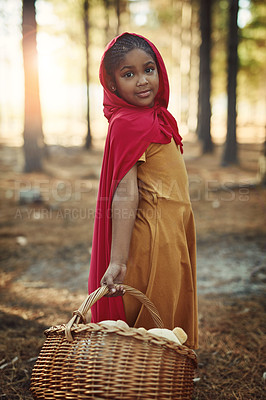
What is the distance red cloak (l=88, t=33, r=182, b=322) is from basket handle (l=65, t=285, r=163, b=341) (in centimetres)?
21

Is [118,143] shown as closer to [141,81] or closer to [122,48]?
[141,81]

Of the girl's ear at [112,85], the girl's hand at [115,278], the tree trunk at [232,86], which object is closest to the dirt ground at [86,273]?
the girl's hand at [115,278]

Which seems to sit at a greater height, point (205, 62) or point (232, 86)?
point (205, 62)

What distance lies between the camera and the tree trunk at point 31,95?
839cm

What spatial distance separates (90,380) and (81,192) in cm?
703

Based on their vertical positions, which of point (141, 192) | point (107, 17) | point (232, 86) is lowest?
point (141, 192)

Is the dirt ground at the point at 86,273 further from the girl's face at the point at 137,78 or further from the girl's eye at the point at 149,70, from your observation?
the girl's eye at the point at 149,70

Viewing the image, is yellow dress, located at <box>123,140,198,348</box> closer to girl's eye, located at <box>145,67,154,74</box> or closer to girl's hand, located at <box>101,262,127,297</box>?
girl's hand, located at <box>101,262,127,297</box>

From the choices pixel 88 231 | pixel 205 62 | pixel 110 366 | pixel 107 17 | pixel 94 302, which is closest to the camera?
pixel 110 366

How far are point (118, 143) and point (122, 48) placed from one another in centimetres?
48

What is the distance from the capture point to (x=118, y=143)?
159 cm

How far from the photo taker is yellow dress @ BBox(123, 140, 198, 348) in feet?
5.40

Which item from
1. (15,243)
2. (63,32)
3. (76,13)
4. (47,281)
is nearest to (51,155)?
(63,32)

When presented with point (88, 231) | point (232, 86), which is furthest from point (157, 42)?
point (88, 231)
